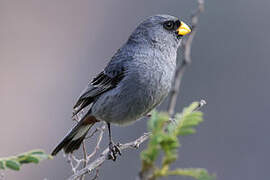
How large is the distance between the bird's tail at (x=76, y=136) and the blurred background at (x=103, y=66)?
284 cm

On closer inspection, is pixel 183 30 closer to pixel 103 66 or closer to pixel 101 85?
pixel 101 85

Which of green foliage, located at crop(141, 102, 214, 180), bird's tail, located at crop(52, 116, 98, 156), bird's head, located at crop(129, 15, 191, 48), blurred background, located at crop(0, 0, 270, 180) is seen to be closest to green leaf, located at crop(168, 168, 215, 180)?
green foliage, located at crop(141, 102, 214, 180)

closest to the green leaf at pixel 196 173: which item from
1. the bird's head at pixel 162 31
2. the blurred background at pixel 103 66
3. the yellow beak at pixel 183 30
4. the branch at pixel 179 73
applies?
the branch at pixel 179 73

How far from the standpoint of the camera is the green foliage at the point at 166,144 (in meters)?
1.46

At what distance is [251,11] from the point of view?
11047 mm

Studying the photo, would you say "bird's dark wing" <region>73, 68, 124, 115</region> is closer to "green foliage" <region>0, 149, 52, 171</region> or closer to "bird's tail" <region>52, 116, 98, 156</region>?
"bird's tail" <region>52, 116, 98, 156</region>

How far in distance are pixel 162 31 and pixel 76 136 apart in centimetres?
159

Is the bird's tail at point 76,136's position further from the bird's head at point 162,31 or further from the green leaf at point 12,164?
the green leaf at point 12,164

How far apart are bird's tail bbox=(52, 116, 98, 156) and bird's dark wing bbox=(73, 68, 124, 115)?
244mm

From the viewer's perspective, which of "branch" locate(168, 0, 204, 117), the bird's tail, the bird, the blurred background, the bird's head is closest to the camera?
"branch" locate(168, 0, 204, 117)

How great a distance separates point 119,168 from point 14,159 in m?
6.97

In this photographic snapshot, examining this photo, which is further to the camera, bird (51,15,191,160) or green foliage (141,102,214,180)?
bird (51,15,191,160)

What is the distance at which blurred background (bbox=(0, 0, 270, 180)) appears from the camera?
29.0 feet

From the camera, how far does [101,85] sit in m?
5.49
